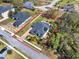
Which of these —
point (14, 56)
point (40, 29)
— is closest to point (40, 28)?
point (40, 29)

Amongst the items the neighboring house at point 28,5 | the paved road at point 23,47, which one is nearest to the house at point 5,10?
the neighboring house at point 28,5

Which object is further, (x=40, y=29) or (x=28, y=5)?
(x=28, y=5)

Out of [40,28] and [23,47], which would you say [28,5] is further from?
[23,47]

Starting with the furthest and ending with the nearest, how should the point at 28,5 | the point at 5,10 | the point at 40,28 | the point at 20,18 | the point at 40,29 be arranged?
the point at 28,5, the point at 5,10, the point at 20,18, the point at 40,28, the point at 40,29

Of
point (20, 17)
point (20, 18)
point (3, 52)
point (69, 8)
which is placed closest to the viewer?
point (3, 52)

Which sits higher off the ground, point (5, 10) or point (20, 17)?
point (5, 10)

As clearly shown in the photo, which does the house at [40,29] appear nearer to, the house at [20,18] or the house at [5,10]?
the house at [20,18]

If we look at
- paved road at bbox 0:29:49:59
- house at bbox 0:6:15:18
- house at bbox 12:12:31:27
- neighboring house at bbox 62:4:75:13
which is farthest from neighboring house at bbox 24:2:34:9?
paved road at bbox 0:29:49:59
